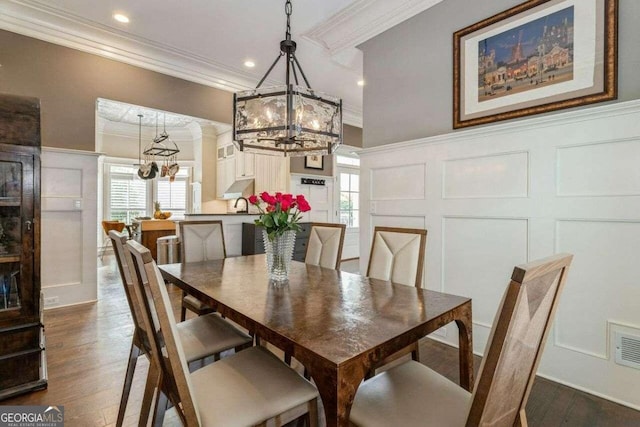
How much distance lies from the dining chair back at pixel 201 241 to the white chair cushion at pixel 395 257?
1.46m

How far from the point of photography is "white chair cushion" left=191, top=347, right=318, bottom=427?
105cm

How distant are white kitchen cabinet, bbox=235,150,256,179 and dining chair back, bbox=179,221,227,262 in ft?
9.28

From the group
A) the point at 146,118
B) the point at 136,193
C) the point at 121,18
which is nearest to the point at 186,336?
the point at 121,18

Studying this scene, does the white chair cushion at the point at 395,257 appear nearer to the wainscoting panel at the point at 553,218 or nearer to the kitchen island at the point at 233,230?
the wainscoting panel at the point at 553,218

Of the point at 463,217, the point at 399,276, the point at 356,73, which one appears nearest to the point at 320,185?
the point at 356,73

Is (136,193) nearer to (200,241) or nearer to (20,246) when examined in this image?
(200,241)

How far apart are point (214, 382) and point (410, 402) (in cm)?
75

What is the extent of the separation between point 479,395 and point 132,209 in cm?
853

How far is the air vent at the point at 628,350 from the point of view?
179 centimetres

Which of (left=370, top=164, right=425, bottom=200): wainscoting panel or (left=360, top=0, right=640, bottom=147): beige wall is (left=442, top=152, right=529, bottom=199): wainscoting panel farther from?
(left=360, top=0, right=640, bottom=147): beige wall

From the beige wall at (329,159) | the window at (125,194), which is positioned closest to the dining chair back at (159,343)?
the beige wall at (329,159)

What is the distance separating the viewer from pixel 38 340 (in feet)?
6.53

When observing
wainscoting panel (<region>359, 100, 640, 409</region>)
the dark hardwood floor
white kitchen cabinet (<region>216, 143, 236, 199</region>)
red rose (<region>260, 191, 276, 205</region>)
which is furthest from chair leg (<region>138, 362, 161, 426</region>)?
white kitchen cabinet (<region>216, 143, 236, 199</region>)

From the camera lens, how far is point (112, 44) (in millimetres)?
3512
